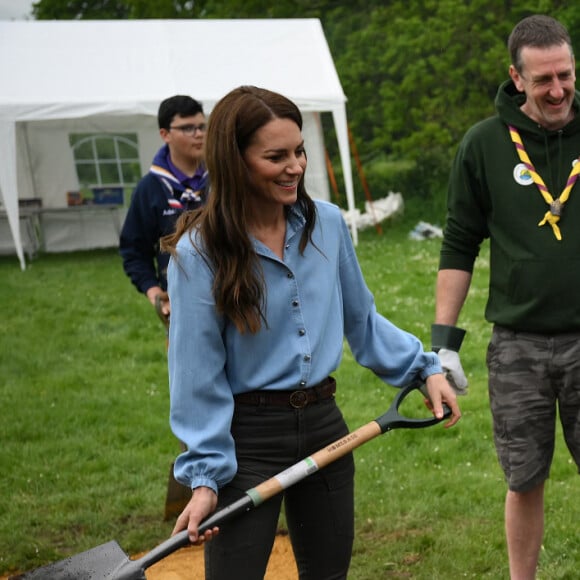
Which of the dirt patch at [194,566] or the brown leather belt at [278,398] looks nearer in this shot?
the brown leather belt at [278,398]

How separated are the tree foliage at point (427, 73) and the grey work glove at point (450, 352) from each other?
46.7ft

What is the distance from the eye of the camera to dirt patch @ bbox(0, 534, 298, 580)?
4.19 metres

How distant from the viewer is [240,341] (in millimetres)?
2441

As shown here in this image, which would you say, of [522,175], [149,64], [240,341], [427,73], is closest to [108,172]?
[149,64]

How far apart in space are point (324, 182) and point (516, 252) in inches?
507

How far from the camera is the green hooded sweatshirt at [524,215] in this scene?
10.5ft

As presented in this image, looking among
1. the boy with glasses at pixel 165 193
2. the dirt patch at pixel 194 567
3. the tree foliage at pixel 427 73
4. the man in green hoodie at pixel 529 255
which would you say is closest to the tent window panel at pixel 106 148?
the tree foliage at pixel 427 73

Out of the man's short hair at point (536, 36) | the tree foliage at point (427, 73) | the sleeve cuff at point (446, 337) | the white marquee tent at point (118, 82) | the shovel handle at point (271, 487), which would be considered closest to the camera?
the shovel handle at point (271, 487)

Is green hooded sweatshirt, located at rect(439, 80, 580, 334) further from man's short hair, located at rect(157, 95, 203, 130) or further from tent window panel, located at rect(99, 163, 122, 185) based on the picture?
tent window panel, located at rect(99, 163, 122, 185)

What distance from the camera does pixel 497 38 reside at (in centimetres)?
1747

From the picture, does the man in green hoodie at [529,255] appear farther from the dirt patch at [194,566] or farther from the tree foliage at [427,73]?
the tree foliage at [427,73]

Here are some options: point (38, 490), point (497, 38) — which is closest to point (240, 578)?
point (38, 490)

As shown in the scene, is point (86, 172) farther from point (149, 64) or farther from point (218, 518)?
point (218, 518)

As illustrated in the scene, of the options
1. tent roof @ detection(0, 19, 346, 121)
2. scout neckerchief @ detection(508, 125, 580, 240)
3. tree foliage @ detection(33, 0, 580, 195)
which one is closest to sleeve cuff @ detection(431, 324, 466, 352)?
scout neckerchief @ detection(508, 125, 580, 240)
